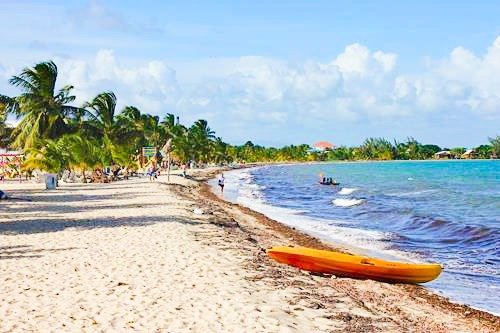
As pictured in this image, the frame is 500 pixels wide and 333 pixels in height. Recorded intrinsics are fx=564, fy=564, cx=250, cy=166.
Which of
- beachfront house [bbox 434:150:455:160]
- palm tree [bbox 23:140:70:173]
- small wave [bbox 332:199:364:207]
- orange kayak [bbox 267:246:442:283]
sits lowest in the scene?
small wave [bbox 332:199:364:207]

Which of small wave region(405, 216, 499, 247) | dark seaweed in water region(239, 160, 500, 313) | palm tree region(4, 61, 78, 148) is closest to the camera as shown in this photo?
dark seaweed in water region(239, 160, 500, 313)

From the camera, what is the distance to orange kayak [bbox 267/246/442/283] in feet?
38.6

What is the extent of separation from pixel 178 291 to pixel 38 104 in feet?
88.0

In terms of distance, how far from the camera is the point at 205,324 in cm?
730

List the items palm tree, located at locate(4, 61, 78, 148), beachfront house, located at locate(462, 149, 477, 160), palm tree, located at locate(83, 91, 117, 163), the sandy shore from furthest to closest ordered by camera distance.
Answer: beachfront house, located at locate(462, 149, 477, 160)
palm tree, located at locate(83, 91, 117, 163)
palm tree, located at locate(4, 61, 78, 148)
the sandy shore

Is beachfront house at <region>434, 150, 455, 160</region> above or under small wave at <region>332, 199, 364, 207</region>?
above

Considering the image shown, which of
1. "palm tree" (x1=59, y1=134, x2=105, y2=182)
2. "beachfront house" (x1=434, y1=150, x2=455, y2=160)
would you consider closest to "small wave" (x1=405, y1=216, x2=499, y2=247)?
"palm tree" (x1=59, y1=134, x2=105, y2=182)

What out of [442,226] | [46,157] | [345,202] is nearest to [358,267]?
[442,226]

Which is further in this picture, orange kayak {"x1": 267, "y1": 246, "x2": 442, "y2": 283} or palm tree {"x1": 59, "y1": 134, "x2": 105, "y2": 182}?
palm tree {"x1": 59, "y1": 134, "x2": 105, "y2": 182}

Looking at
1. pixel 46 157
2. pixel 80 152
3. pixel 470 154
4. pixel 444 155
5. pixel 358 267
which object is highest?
pixel 470 154

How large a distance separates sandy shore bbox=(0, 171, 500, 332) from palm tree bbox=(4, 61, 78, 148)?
18.6m

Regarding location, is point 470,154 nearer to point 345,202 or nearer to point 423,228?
point 345,202

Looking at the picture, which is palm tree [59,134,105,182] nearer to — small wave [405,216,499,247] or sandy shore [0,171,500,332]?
sandy shore [0,171,500,332]

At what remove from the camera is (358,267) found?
11.8 m
